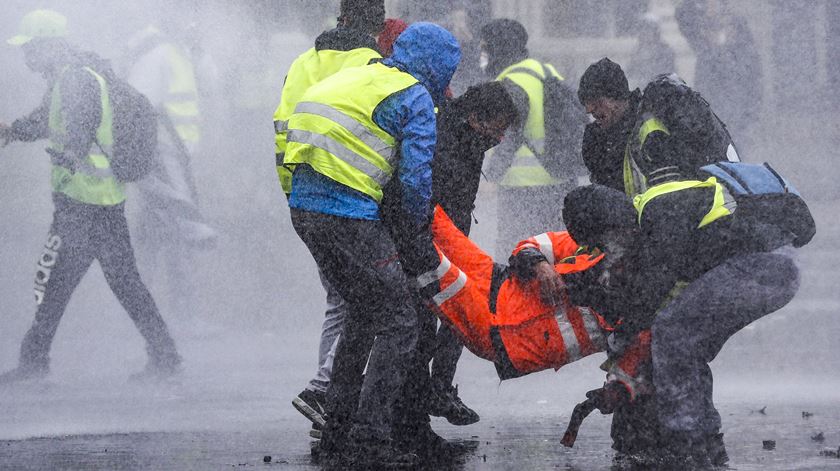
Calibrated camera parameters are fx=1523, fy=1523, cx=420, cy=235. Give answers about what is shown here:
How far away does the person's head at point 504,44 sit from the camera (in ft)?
25.6

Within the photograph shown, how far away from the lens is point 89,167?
24.9 feet

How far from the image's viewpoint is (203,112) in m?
11.9

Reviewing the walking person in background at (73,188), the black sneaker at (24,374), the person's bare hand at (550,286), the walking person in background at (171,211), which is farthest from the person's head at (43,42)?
the person's bare hand at (550,286)

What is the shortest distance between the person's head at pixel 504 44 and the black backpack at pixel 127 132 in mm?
1810

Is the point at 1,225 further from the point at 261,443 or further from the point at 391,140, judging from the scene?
the point at 391,140

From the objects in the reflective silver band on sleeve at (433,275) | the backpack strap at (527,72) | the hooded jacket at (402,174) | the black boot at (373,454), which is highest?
the backpack strap at (527,72)

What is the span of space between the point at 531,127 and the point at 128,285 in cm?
219

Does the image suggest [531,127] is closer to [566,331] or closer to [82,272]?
[82,272]

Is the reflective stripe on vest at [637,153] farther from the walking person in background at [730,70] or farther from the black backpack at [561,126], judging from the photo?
the walking person in background at [730,70]

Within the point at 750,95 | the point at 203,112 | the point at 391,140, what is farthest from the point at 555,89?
the point at 203,112

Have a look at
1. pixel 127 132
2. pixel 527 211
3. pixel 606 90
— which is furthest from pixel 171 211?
pixel 606 90

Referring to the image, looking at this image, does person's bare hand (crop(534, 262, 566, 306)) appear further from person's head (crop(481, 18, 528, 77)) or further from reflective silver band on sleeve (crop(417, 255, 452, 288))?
person's head (crop(481, 18, 528, 77))

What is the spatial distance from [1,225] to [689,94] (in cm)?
736

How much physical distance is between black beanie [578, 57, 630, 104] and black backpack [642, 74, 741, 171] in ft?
1.16
